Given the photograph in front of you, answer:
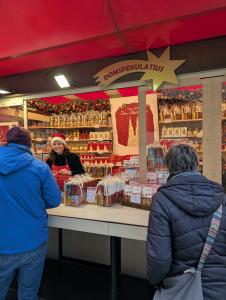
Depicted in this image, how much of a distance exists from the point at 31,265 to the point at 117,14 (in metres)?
2.17

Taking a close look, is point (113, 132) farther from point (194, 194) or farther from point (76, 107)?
point (194, 194)

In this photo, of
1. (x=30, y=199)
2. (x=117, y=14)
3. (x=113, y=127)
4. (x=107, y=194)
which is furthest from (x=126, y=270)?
(x=113, y=127)

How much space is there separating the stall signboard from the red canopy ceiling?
14cm

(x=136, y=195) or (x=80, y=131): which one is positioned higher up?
(x=80, y=131)

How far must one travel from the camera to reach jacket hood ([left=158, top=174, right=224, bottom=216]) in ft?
4.68

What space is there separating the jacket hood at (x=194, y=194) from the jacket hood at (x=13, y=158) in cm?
106

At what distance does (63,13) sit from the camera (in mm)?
2436

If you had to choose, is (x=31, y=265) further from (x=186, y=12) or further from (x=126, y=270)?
(x=186, y=12)

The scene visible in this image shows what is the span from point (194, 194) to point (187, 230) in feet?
0.61

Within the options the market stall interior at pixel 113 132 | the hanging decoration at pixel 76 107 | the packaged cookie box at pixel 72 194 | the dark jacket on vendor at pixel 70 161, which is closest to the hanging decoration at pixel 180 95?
the market stall interior at pixel 113 132

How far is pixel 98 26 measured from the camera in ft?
8.99

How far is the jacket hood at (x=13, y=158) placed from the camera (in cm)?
199

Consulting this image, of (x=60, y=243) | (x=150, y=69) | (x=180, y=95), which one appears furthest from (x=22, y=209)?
(x=180, y=95)

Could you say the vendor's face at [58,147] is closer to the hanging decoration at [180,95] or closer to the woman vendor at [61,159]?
the woman vendor at [61,159]
